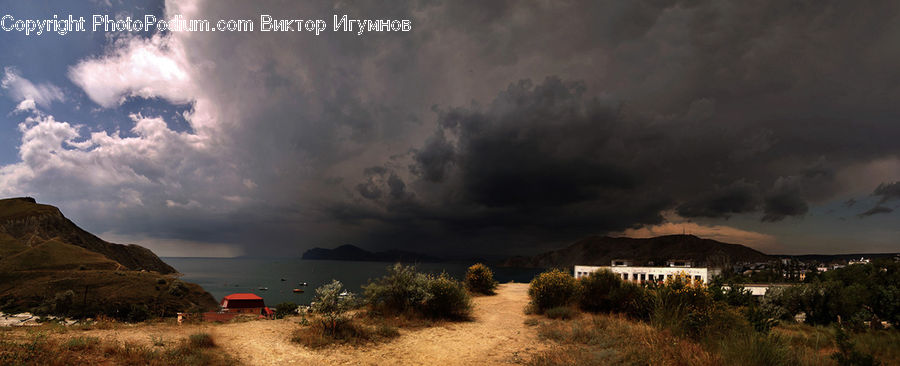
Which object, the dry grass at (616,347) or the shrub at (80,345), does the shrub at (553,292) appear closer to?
the dry grass at (616,347)

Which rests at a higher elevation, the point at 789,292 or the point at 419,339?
the point at 419,339

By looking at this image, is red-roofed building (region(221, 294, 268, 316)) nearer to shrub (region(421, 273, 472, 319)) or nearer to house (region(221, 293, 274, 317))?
house (region(221, 293, 274, 317))

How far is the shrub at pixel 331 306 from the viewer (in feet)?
32.9

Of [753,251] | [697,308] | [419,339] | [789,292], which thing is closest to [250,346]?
[419,339]

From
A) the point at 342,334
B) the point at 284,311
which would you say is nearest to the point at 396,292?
the point at 342,334

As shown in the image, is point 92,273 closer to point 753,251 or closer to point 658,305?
point 658,305

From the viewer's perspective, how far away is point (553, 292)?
587 inches

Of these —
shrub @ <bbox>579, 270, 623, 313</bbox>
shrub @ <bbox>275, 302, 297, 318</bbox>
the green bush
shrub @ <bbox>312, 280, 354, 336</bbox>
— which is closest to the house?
shrub @ <bbox>275, 302, 297, 318</bbox>

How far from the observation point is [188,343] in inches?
327

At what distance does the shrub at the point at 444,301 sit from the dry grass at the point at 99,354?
6.69 metres

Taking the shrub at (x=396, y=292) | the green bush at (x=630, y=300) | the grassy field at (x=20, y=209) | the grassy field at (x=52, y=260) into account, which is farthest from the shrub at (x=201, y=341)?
the grassy field at (x=20, y=209)

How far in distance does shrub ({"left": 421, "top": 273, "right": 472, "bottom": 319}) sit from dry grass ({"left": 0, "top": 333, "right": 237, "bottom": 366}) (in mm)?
6692

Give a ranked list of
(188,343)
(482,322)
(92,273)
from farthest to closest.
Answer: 1. (92,273)
2. (482,322)
3. (188,343)

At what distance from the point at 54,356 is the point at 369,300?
308 inches
